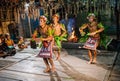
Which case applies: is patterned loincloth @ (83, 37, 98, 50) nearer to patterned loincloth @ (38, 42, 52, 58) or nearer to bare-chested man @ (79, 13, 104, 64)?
bare-chested man @ (79, 13, 104, 64)

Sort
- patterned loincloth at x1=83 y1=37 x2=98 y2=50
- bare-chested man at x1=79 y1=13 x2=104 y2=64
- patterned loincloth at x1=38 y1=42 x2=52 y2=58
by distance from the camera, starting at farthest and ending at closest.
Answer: patterned loincloth at x1=83 y1=37 x2=98 y2=50 → bare-chested man at x1=79 y1=13 x2=104 y2=64 → patterned loincloth at x1=38 y1=42 x2=52 y2=58

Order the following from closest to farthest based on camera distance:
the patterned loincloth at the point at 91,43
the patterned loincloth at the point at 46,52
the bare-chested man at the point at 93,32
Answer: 1. the patterned loincloth at the point at 46,52
2. the bare-chested man at the point at 93,32
3. the patterned loincloth at the point at 91,43

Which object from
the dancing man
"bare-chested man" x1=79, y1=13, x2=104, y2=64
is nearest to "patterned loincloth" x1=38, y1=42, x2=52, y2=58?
the dancing man

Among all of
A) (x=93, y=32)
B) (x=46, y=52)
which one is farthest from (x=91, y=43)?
(x=46, y=52)

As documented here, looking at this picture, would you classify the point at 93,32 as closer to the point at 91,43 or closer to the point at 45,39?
the point at 91,43

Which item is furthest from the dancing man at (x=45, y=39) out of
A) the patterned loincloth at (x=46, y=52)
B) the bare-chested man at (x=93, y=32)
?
the bare-chested man at (x=93, y=32)

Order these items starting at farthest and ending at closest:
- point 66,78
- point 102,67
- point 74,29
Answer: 1. point 74,29
2. point 102,67
3. point 66,78

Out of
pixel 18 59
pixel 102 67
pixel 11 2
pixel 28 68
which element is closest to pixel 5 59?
pixel 18 59

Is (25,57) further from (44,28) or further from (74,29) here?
(74,29)

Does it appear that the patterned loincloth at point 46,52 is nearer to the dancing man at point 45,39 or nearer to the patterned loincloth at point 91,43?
the dancing man at point 45,39

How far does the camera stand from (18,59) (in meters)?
9.95

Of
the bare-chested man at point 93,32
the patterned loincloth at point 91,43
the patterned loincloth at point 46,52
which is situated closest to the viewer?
the patterned loincloth at point 46,52

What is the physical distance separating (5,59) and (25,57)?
Result: 930 mm

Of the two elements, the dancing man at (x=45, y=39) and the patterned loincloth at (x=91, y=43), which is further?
the patterned loincloth at (x=91, y=43)
